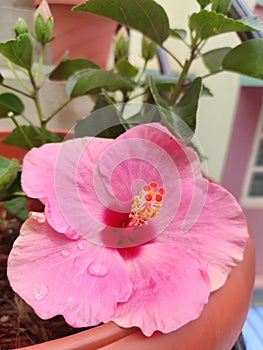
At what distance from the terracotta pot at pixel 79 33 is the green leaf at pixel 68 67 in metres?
0.04

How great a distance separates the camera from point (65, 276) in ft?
1.01

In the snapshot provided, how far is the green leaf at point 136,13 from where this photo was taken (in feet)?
1.35

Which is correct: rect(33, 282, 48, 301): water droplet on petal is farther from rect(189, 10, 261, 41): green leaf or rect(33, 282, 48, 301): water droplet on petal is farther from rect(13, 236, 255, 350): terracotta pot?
rect(189, 10, 261, 41): green leaf

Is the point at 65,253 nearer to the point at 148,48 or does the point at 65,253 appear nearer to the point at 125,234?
the point at 125,234

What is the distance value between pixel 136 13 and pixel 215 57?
7.0 inches

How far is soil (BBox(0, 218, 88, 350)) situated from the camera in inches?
14.9

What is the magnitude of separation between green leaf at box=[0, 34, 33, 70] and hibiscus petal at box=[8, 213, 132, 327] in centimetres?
17

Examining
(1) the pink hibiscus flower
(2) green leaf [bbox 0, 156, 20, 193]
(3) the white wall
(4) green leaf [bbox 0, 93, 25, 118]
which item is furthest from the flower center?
(3) the white wall

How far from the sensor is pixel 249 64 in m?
0.44

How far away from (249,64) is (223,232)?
0.18 metres

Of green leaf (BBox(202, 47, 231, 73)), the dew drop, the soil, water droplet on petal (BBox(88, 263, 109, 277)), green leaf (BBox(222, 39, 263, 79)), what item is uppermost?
green leaf (BBox(222, 39, 263, 79))

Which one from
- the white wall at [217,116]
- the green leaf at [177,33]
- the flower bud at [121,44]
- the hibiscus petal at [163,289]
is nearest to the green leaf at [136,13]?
the green leaf at [177,33]

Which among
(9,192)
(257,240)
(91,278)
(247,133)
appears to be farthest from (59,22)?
(257,240)

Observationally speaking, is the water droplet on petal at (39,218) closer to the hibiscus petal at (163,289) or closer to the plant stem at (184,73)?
the hibiscus petal at (163,289)
